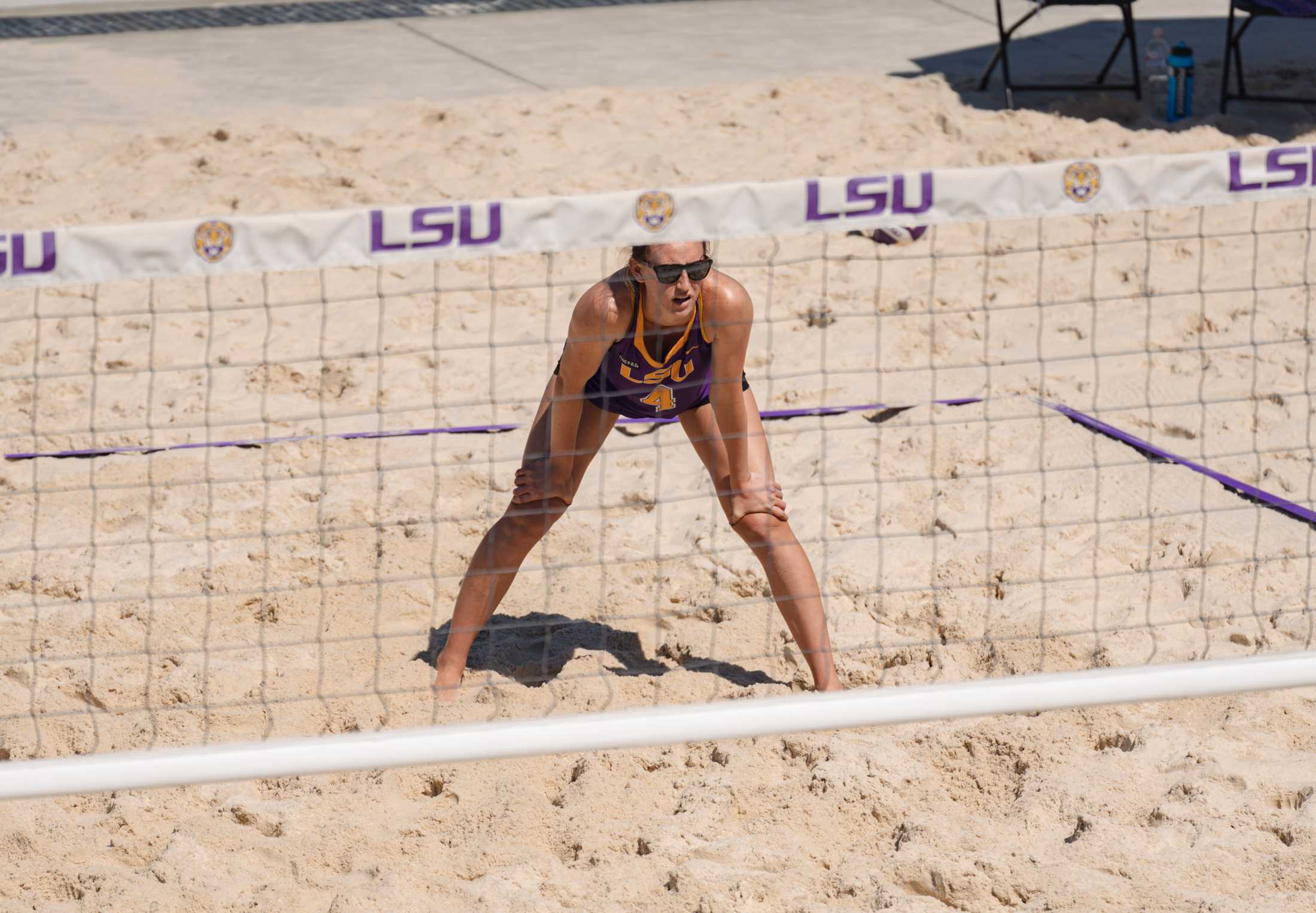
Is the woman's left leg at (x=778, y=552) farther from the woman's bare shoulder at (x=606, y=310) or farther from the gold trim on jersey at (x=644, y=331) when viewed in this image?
the woman's bare shoulder at (x=606, y=310)

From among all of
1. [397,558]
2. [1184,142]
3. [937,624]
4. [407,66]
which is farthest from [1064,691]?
[407,66]

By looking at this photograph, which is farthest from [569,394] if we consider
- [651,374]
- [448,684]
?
[448,684]

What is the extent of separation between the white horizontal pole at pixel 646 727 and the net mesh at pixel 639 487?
0.92m

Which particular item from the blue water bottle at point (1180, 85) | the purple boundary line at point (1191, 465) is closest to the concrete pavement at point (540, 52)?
the blue water bottle at point (1180, 85)

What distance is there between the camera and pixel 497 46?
9.55 metres

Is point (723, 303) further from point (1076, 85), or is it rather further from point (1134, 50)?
point (1076, 85)

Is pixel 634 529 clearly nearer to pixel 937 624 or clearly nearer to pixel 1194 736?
pixel 937 624

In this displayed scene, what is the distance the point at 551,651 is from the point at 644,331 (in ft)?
3.51

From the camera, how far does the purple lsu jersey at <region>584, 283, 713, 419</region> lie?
3.48 m

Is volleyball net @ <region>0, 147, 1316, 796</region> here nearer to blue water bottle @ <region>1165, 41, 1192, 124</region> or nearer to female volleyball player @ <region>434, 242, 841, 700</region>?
female volleyball player @ <region>434, 242, 841, 700</region>

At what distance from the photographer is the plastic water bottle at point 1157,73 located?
8.34m

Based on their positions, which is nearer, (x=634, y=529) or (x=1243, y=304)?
(x=634, y=529)

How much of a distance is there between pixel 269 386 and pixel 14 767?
2.97m

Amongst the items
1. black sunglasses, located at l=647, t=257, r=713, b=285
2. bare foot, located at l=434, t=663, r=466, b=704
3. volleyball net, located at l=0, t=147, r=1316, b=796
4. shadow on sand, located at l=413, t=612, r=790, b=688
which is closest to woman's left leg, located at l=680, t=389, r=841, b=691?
volleyball net, located at l=0, t=147, r=1316, b=796
